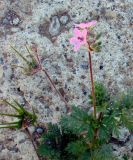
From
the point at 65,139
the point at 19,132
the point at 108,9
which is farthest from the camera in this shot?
the point at 108,9

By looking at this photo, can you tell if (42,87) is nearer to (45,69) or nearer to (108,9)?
(45,69)

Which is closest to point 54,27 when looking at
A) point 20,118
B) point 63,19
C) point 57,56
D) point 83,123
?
point 63,19

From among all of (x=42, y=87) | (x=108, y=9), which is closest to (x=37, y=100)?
(x=42, y=87)

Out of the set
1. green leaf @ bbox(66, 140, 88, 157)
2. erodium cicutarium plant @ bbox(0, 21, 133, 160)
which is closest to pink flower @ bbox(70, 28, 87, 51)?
erodium cicutarium plant @ bbox(0, 21, 133, 160)

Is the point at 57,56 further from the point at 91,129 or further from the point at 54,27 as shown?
the point at 91,129

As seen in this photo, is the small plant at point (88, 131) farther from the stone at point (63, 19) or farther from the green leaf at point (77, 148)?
the stone at point (63, 19)

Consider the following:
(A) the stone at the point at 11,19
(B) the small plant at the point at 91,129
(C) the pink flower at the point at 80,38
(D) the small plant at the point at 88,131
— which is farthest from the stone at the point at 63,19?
(C) the pink flower at the point at 80,38
